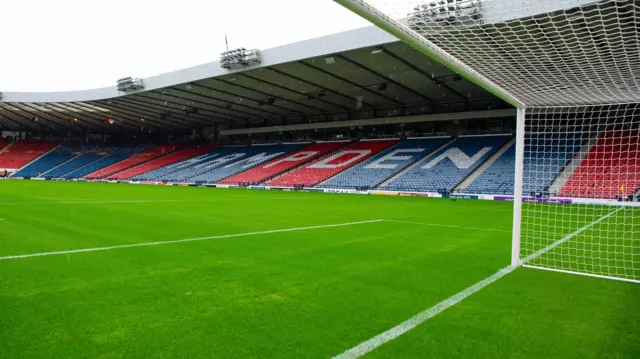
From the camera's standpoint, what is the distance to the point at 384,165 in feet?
85.5

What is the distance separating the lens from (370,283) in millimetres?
4242

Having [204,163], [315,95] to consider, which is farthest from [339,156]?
[204,163]

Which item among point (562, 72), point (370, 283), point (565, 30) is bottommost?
point (370, 283)

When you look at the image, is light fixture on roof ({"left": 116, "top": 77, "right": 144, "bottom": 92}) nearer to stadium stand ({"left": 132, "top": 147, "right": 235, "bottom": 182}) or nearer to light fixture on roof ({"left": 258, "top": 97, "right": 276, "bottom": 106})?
light fixture on roof ({"left": 258, "top": 97, "right": 276, "bottom": 106})

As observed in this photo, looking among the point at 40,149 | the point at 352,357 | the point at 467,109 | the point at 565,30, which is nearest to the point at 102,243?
the point at 352,357

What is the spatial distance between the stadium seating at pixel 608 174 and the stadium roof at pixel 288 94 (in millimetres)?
7286

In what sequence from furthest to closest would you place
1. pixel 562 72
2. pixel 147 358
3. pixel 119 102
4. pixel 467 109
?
pixel 119 102 < pixel 467 109 < pixel 562 72 < pixel 147 358

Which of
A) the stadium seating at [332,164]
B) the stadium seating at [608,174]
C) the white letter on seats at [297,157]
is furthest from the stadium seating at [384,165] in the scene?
the stadium seating at [608,174]

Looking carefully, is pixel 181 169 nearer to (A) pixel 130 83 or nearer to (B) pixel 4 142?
(A) pixel 130 83

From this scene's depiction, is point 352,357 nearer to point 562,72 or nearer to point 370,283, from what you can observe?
point 370,283

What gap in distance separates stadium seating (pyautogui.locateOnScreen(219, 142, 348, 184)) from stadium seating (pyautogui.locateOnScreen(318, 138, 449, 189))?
534cm

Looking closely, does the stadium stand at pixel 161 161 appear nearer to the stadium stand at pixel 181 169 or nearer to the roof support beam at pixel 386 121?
the stadium stand at pixel 181 169

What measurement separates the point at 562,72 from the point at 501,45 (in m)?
1.26

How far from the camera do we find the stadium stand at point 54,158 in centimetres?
4003
